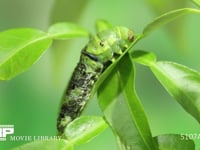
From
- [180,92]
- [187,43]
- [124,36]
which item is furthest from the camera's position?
[187,43]

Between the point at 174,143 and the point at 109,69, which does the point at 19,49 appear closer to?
the point at 109,69

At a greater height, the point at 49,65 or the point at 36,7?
the point at 36,7

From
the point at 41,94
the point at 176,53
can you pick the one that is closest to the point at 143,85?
the point at 176,53

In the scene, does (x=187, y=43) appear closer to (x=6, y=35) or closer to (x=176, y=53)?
(x=176, y=53)

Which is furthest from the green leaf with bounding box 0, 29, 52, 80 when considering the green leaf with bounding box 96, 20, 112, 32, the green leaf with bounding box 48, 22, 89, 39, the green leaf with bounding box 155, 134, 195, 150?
the green leaf with bounding box 155, 134, 195, 150

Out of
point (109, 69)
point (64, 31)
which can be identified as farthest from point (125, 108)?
point (64, 31)

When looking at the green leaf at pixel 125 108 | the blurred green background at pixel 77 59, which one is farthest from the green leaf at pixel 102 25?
the green leaf at pixel 125 108
